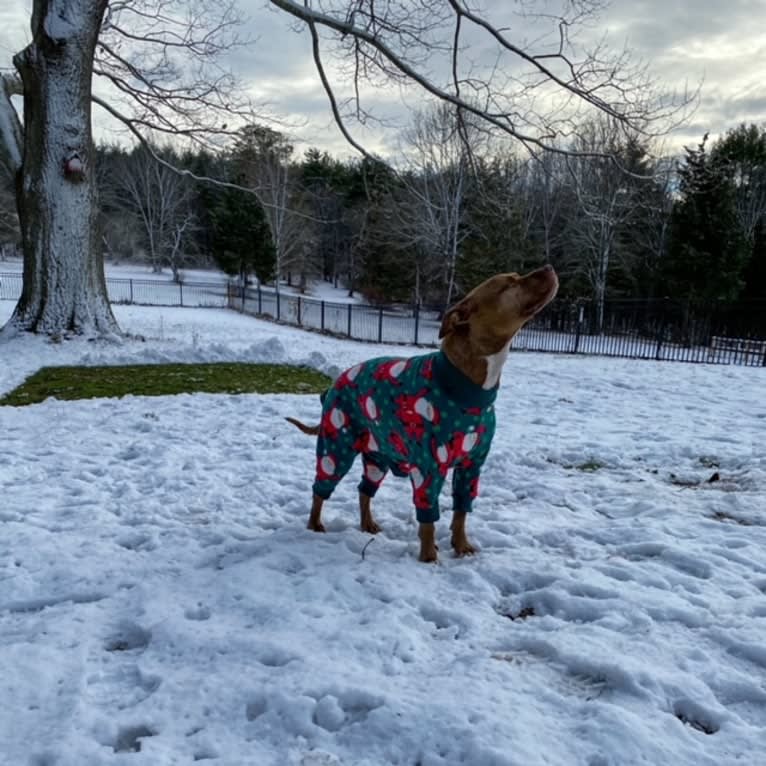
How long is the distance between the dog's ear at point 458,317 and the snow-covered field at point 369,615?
4.27 ft

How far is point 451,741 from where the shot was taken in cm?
196

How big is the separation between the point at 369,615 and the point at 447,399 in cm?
110

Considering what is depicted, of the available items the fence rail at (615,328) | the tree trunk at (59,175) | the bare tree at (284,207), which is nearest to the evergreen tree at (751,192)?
the fence rail at (615,328)

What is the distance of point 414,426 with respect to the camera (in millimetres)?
3080

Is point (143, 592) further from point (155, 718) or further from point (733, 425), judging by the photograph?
point (733, 425)

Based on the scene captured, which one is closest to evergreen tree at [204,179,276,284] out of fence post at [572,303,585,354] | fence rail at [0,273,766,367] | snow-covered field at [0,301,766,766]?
fence rail at [0,273,766,367]

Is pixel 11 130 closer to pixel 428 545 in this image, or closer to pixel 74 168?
pixel 74 168

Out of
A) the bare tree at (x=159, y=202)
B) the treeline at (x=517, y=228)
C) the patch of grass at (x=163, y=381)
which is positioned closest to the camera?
the patch of grass at (x=163, y=381)

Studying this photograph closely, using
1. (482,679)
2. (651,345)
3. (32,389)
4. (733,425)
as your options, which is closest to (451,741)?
(482,679)

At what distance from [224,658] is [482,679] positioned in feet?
3.41

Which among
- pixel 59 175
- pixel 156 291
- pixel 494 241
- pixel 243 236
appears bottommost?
pixel 156 291

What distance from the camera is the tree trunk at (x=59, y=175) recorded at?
10602 millimetres

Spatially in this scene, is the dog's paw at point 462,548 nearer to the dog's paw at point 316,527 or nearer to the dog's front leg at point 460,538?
the dog's front leg at point 460,538

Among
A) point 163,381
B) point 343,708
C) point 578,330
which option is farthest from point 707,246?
point 343,708
